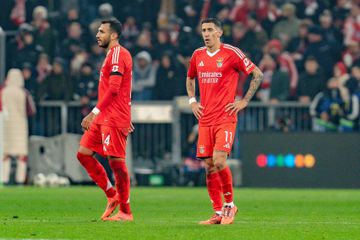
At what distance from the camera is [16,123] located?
93.1ft

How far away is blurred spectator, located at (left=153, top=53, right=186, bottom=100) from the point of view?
28.4 meters

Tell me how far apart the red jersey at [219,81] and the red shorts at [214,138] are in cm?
6

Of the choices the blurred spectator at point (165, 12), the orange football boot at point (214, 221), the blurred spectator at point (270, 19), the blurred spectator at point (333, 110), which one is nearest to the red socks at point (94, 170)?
the orange football boot at point (214, 221)

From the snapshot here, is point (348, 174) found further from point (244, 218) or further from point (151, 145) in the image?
point (244, 218)

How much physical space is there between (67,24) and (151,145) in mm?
3973

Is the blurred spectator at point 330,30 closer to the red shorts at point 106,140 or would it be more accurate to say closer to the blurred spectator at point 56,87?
the blurred spectator at point 56,87

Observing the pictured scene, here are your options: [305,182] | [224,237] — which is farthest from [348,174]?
[224,237]

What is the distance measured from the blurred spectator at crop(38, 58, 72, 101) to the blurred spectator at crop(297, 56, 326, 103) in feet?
17.7

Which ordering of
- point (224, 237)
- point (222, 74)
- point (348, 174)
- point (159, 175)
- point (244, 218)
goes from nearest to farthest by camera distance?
point (224, 237) → point (222, 74) → point (244, 218) → point (348, 174) → point (159, 175)

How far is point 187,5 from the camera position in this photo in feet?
101

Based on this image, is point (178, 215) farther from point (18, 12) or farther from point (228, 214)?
point (18, 12)

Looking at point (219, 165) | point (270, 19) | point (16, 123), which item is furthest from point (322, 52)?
point (219, 165)

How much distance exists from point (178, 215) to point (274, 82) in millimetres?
11803

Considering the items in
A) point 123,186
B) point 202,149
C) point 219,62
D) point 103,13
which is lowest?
point 123,186
